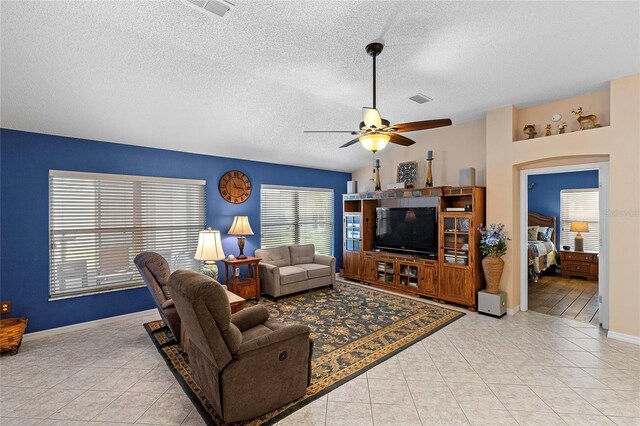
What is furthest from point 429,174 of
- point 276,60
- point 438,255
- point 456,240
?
point 276,60

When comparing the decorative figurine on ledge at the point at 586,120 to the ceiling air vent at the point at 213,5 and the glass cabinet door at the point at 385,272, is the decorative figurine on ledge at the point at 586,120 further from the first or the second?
the ceiling air vent at the point at 213,5

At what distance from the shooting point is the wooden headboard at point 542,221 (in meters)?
7.31

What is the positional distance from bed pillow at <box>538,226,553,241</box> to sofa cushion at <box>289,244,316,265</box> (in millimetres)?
5544

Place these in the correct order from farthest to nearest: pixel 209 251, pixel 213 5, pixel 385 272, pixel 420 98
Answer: pixel 385 272 → pixel 420 98 → pixel 209 251 → pixel 213 5

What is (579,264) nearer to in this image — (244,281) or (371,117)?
(371,117)

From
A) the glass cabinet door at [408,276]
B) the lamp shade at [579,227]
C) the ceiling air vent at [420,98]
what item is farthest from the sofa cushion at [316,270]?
the lamp shade at [579,227]

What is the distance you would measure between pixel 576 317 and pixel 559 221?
3990mm

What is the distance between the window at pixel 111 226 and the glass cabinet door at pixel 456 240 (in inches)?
165

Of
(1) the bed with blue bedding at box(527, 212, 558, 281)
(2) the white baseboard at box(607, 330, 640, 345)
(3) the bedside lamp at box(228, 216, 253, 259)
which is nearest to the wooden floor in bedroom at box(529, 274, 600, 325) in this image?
(1) the bed with blue bedding at box(527, 212, 558, 281)

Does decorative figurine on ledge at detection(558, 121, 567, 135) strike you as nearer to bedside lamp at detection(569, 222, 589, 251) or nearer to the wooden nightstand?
the wooden nightstand

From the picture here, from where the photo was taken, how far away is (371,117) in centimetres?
261

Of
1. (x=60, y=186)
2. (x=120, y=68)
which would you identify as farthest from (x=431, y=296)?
(x=60, y=186)

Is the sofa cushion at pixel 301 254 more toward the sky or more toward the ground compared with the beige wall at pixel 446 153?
more toward the ground

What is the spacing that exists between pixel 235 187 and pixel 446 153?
3.91m
